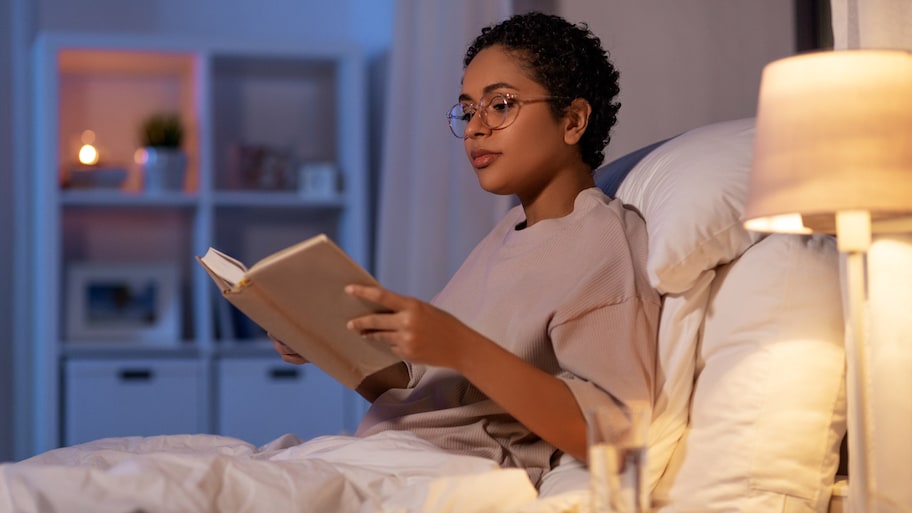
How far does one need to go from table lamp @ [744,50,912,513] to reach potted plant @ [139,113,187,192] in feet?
9.50

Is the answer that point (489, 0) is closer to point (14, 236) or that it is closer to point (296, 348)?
point (296, 348)

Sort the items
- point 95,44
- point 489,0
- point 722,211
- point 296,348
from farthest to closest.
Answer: point 95,44 < point 489,0 < point 296,348 < point 722,211

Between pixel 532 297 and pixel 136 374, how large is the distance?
2.41 m

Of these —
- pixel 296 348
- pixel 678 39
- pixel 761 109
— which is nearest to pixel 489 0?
pixel 678 39

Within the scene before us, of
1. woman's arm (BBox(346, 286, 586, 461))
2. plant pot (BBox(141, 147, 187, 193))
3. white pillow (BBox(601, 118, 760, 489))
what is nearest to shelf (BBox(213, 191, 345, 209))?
plant pot (BBox(141, 147, 187, 193))

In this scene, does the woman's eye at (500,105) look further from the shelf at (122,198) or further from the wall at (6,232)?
the wall at (6,232)

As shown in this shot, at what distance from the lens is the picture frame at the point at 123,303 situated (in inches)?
154

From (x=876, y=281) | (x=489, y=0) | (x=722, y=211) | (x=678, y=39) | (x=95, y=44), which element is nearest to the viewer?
(x=876, y=281)

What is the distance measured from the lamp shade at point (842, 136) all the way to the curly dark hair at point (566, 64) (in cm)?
61

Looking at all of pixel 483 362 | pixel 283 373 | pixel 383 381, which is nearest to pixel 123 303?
pixel 283 373

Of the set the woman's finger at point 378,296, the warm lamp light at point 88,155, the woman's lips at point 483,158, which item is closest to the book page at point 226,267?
the woman's finger at point 378,296

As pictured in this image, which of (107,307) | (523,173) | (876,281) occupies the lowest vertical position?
(107,307)

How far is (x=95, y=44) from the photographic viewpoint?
149 inches

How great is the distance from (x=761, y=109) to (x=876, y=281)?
Answer: 259mm
